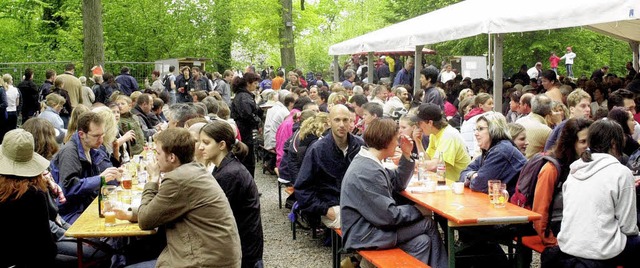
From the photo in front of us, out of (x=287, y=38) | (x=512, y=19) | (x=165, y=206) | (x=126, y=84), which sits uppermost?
(x=287, y=38)

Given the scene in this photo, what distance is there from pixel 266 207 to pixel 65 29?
26.5 metres

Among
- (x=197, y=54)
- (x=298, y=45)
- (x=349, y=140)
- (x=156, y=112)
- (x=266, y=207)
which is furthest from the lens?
(x=298, y=45)

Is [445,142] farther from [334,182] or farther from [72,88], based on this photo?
[72,88]

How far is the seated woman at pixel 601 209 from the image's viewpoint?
4.97m

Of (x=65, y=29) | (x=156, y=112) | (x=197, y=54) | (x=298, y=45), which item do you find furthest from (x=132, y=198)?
(x=298, y=45)

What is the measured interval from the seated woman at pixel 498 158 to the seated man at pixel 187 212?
2499mm

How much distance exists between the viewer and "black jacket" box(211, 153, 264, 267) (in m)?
5.28

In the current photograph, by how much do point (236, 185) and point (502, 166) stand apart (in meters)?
2.25

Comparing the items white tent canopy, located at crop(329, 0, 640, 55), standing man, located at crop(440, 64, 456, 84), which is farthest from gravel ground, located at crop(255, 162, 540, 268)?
standing man, located at crop(440, 64, 456, 84)

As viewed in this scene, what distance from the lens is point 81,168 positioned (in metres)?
6.43

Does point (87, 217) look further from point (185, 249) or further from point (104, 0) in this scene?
point (104, 0)

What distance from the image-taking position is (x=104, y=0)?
30.5 m

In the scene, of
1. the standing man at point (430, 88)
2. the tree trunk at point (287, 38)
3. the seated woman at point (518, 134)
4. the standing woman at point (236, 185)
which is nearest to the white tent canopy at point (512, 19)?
the standing man at point (430, 88)

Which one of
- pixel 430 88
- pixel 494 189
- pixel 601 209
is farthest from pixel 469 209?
pixel 430 88
